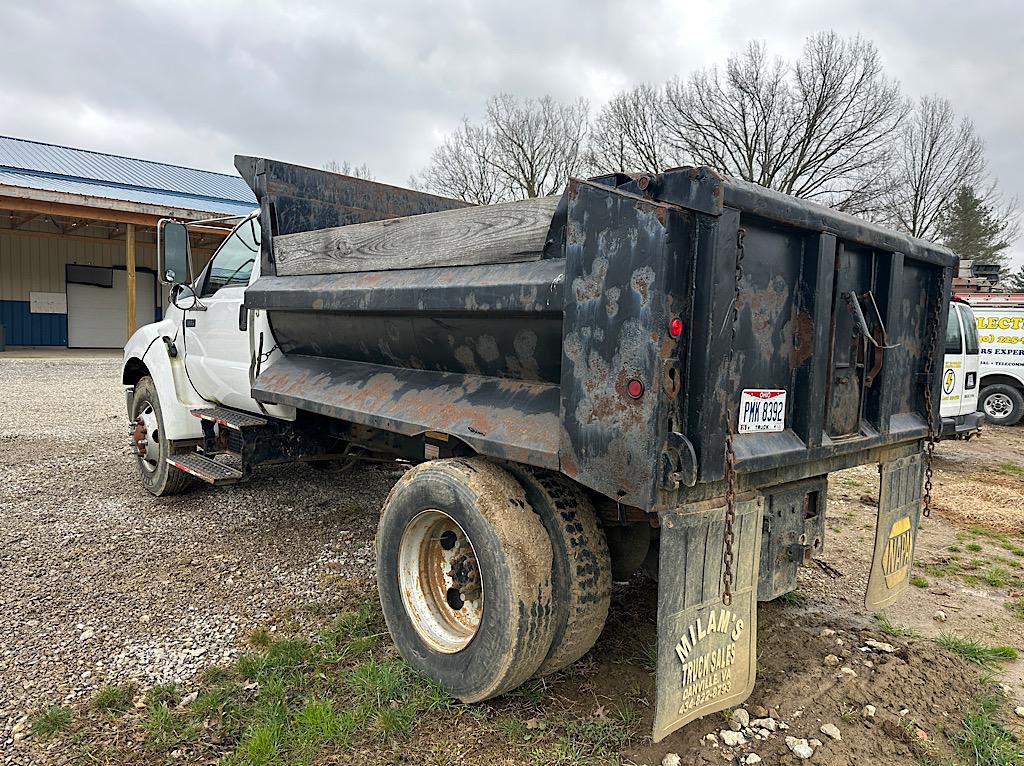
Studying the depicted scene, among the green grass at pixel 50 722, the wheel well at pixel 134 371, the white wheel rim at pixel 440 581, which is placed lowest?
the green grass at pixel 50 722

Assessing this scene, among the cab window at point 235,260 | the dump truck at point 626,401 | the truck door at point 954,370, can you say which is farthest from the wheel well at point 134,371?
the truck door at point 954,370

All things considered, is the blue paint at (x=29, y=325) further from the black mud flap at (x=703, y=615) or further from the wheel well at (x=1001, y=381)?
the black mud flap at (x=703, y=615)

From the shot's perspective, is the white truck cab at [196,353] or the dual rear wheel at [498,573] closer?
the dual rear wheel at [498,573]

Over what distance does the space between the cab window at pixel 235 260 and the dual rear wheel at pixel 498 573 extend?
2.45 metres

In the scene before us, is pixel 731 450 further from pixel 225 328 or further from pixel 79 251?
pixel 79 251

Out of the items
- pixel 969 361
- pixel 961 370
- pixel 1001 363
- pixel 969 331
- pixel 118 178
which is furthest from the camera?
pixel 118 178

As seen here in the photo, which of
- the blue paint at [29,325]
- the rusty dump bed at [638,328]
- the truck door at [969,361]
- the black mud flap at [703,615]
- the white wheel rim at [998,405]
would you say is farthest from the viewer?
the blue paint at [29,325]

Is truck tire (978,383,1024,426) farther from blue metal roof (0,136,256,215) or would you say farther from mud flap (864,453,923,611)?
blue metal roof (0,136,256,215)

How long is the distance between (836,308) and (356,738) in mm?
2434

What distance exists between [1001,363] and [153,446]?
12267mm

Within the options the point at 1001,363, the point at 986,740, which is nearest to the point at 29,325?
the point at 1001,363

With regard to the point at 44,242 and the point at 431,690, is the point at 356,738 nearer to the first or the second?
the point at 431,690

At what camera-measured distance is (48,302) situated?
23.1 m

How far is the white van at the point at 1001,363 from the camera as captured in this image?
37.1 ft
